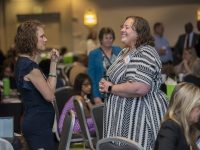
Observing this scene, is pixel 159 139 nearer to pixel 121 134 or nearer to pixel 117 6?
pixel 121 134

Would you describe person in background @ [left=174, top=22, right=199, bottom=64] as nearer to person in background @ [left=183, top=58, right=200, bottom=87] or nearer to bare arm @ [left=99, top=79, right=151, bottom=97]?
person in background @ [left=183, top=58, right=200, bottom=87]

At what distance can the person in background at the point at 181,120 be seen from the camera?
9.19 feet

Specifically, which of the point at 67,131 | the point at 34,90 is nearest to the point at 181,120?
the point at 67,131

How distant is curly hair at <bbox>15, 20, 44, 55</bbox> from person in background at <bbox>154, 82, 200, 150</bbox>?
114 cm

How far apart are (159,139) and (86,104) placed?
2.84m

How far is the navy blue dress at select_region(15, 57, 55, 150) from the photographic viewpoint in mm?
3623

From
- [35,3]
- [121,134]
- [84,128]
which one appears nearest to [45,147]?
[121,134]

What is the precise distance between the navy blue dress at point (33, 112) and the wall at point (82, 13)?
388 inches

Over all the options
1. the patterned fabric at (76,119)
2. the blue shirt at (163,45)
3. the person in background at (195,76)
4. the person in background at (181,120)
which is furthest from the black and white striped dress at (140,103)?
the blue shirt at (163,45)

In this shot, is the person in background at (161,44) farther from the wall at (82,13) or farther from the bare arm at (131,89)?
the bare arm at (131,89)

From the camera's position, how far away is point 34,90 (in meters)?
3.61

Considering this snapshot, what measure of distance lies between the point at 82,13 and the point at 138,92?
10.7 meters

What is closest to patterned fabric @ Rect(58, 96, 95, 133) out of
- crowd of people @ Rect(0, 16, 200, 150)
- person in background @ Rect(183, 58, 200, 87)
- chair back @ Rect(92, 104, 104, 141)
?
chair back @ Rect(92, 104, 104, 141)

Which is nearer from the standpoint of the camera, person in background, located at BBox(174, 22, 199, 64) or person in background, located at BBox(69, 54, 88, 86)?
person in background, located at BBox(69, 54, 88, 86)
